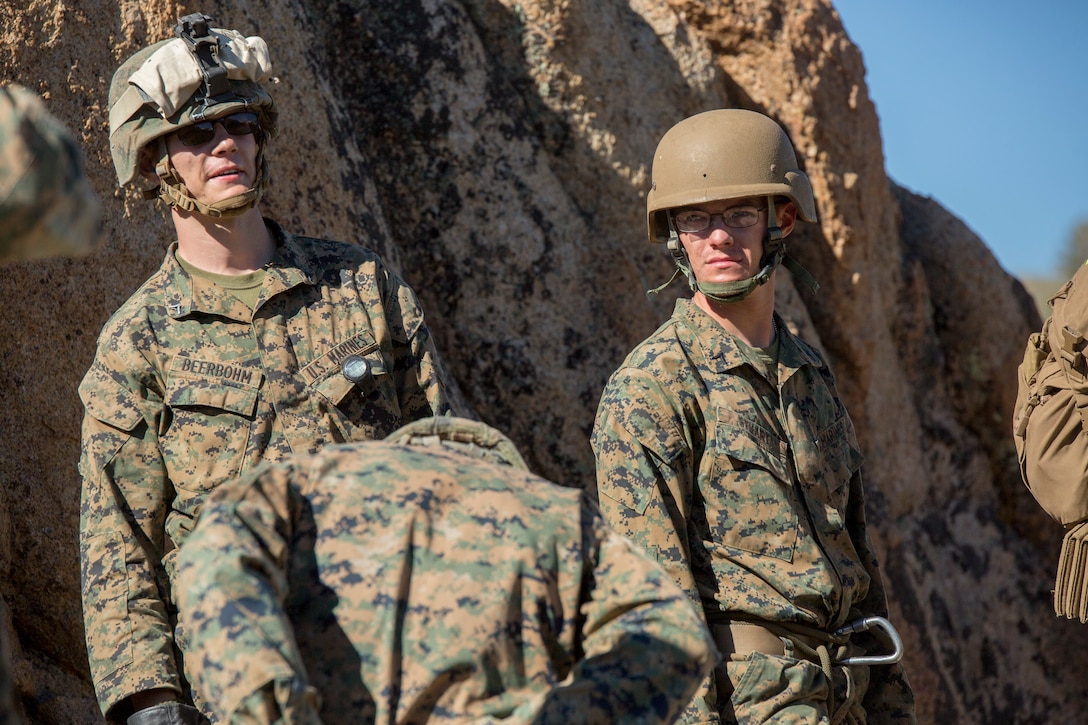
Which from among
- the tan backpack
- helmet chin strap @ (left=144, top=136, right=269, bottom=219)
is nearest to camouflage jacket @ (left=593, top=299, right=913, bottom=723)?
the tan backpack

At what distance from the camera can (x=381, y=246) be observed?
587 centimetres

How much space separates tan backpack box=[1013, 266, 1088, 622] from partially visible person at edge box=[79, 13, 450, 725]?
212 cm

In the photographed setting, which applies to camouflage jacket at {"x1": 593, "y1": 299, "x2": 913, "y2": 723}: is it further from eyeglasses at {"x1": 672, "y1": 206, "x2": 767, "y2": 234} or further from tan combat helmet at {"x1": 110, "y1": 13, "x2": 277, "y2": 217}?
tan combat helmet at {"x1": 110, "y1": 13, "x2": 277, "y2": 217}

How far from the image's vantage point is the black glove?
337 centimetres

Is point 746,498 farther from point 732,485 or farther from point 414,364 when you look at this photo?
point 414,364

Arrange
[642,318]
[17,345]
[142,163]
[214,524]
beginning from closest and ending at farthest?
[214,524]
[142,163]
[17,345]
[642,318]

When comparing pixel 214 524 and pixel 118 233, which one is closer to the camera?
pixel 214 524

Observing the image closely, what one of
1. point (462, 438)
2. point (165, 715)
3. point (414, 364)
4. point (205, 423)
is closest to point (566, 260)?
point (414, 364)

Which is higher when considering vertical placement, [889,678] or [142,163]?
[142,163]

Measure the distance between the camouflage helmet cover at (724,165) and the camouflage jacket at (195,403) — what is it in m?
0.88

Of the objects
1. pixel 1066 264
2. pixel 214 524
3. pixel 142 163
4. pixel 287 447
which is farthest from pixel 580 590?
pixel 1066 264

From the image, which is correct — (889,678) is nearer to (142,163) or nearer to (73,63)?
(142,163)

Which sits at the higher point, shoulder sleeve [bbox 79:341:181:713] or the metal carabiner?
shoulder sleeve [bbox 79:341:181:713]

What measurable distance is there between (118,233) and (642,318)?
8.72 feet
